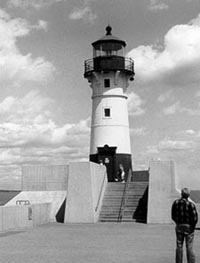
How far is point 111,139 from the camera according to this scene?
1055 inches

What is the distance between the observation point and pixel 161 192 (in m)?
19.0

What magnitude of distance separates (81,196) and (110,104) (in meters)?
9.29

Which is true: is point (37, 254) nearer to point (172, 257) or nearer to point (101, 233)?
point (172, 257)

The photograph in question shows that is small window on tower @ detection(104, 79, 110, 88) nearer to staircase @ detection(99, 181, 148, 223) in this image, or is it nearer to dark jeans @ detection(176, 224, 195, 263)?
staircase @ detection(99, 181, 148, 223)

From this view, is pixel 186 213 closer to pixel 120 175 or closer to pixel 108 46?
pixel 120 175

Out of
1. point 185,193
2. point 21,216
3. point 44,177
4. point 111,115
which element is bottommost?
point 21,216

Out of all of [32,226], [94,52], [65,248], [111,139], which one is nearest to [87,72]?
[94,52]

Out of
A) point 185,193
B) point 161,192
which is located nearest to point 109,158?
point 161,192

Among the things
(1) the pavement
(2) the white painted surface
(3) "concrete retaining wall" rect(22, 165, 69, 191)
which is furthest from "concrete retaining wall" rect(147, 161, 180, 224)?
(2) the white painted surface

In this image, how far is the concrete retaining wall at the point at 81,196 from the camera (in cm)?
1900

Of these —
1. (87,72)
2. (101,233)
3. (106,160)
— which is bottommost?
(101,233)

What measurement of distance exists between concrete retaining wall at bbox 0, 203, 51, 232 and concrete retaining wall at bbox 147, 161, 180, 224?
4735 millimetres

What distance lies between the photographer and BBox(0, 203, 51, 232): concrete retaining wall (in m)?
→ 15.6

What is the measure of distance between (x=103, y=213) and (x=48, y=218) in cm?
256
